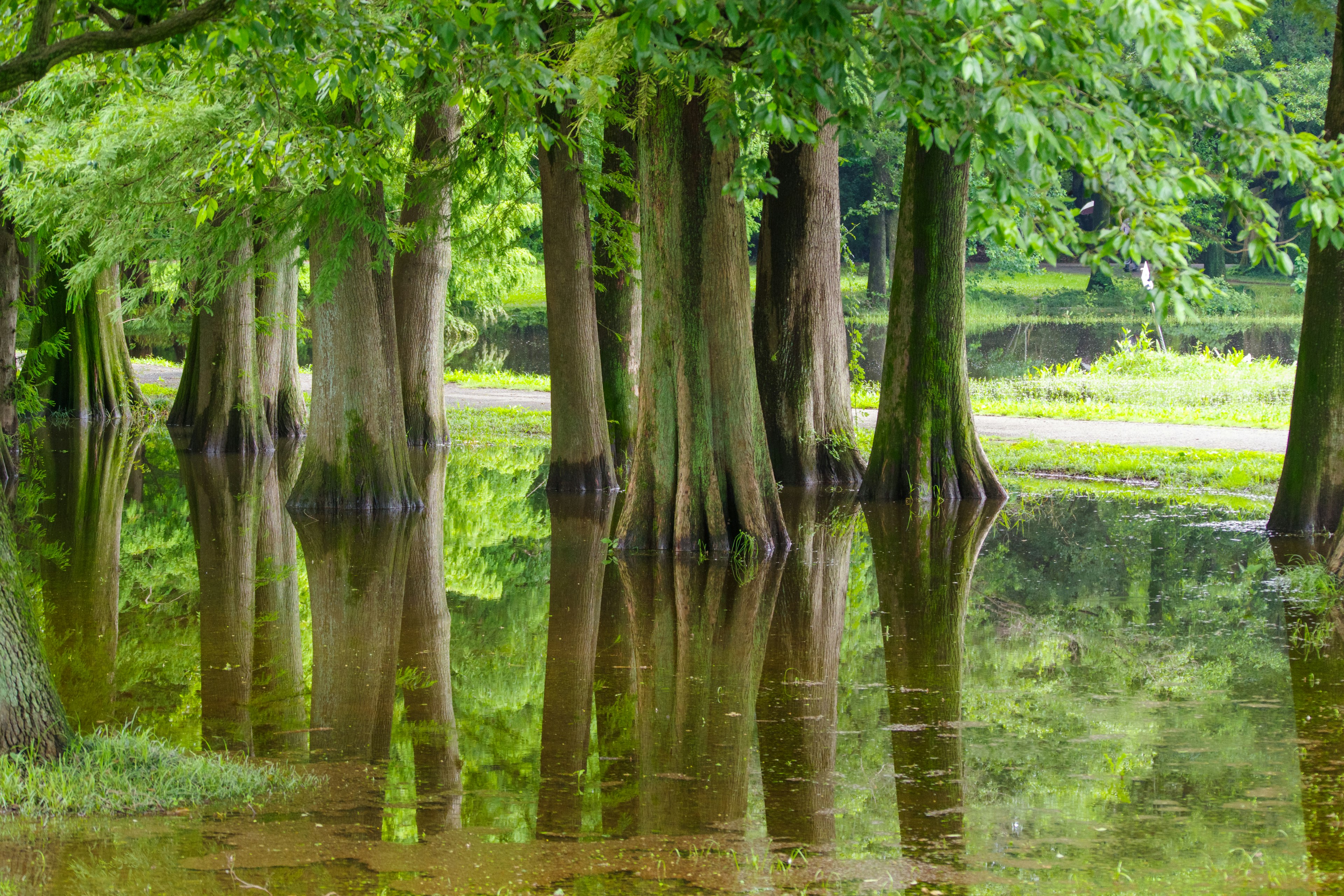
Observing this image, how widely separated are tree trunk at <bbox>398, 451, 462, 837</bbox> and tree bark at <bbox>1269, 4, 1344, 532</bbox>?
7561mm

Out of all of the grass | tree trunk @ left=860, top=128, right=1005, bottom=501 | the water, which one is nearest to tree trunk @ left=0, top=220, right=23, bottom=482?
tree trunk @ left=860, top=128, right=1005, bottom=501

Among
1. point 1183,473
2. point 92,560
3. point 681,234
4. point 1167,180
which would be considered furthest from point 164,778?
point 1183,473

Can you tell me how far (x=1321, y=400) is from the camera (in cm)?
1166

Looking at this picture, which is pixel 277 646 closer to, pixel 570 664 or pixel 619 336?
pixel 570 664

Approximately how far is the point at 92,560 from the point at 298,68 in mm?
4799

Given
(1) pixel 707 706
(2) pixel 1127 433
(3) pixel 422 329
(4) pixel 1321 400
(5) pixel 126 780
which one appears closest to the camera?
(5) pixel 126 780

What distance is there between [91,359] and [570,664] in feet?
66.7

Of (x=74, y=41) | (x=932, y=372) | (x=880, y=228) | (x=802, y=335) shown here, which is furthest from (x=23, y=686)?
(x=880, y=228)

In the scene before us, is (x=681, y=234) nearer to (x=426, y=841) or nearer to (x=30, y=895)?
(x=426, y=841)

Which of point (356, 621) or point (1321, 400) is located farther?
point (1321, 400)

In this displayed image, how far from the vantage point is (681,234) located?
11445mm

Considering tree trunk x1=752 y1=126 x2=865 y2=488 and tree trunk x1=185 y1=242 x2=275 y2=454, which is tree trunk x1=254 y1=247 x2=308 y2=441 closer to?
tree trunk x1=185 y1=242 x2=275 y2=454

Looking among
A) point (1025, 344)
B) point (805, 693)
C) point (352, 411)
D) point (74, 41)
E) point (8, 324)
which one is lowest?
point (805, 693)

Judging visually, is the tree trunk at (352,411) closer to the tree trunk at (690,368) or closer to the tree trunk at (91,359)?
the tree trunk at (690,368)
